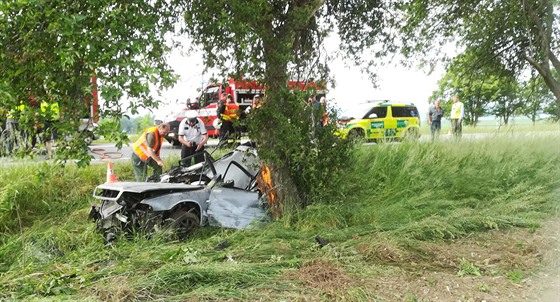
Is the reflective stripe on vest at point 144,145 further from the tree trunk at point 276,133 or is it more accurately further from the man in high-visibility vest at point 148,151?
the tree trunk at point 276,133

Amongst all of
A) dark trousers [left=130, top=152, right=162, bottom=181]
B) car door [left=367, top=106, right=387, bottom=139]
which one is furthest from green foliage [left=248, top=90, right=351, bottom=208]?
car door [left=367, top=106, right=387, bottom=139]

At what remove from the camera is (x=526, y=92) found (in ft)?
30.2

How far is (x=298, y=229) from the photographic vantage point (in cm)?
576

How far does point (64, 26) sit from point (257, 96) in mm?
2844

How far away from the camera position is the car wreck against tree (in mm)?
5500

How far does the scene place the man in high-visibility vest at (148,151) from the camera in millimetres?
8008

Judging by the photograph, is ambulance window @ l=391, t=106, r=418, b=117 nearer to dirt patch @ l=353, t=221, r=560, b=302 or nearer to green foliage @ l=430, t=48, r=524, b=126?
green foliage @ l=430, t=48, r=524, b=126

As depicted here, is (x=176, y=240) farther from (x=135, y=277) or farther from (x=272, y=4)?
(x=272, y=4)

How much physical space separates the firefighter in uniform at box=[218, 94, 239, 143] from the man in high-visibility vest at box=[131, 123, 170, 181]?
114 cm

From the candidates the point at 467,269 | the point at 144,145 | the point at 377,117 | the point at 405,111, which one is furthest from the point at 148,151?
the point at 405,111

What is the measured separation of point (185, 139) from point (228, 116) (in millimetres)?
3119

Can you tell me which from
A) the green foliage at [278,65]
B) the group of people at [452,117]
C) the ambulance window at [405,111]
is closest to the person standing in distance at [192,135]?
the green foliage at [278,65]

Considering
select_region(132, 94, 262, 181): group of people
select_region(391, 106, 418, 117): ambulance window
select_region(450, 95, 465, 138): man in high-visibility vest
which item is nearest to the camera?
select_region(132, 94, 262, 181): group of people

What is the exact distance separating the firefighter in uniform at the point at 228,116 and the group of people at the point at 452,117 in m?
4.63
